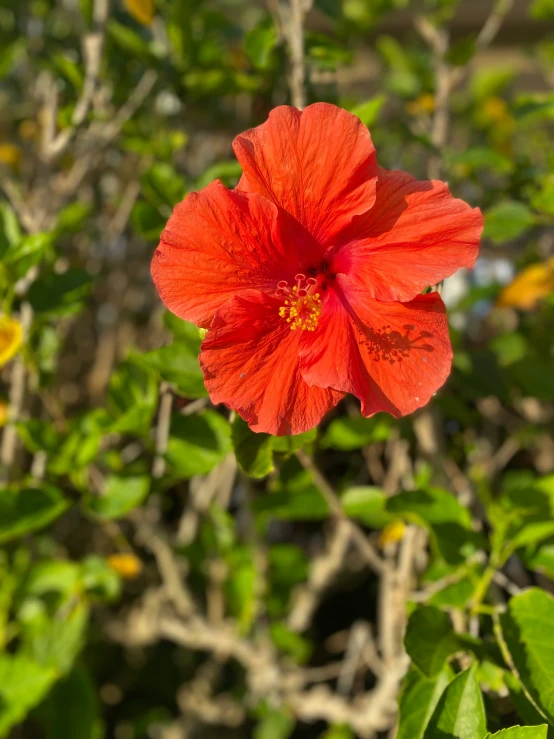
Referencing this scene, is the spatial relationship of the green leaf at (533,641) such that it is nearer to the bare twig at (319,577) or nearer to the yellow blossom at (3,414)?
the bare twig at (319,577)

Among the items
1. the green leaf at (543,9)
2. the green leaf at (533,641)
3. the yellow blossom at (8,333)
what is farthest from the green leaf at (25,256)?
the green leaf at (543,9)

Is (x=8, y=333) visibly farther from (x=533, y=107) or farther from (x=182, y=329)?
(x=533, y=107)

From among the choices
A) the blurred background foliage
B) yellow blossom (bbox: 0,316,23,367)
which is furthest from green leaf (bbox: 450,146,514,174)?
yellow blossom (bbox: 0,316,23,367)

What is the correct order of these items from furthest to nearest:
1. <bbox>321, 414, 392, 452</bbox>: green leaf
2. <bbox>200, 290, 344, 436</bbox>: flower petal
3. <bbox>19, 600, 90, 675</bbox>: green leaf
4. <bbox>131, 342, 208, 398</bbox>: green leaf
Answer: <bbox>19, 600, 90, 675</bbox>: green leaf
<bbox>321, 414, 392, 452</bbox>: green leaf
<bbox>131, 342, 208, 398</bbox>: green leaf
<bbox>200, 290, 344, 436</bbox>: flower petal

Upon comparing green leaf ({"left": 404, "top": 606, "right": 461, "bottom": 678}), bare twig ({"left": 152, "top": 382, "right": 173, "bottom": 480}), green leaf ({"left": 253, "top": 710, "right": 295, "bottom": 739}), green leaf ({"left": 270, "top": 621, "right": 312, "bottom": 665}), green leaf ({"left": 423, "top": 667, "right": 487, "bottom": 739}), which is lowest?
green leaf ({"left": 253, "top": 710, "right": 295, "bottom": 739})

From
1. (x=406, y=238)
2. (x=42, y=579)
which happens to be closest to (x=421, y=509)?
(x=406, y=238)

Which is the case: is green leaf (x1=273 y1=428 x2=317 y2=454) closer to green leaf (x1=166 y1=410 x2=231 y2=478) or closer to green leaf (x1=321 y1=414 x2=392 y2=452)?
green leaf (x1=166 y1=410 x2=231 y2=478)

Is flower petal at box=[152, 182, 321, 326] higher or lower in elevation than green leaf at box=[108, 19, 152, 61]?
lower

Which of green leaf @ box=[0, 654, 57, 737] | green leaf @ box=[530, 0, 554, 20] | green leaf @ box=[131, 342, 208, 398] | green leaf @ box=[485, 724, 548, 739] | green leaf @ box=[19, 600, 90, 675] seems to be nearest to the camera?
green leaf @ box=[485, 724, 548, 739]
